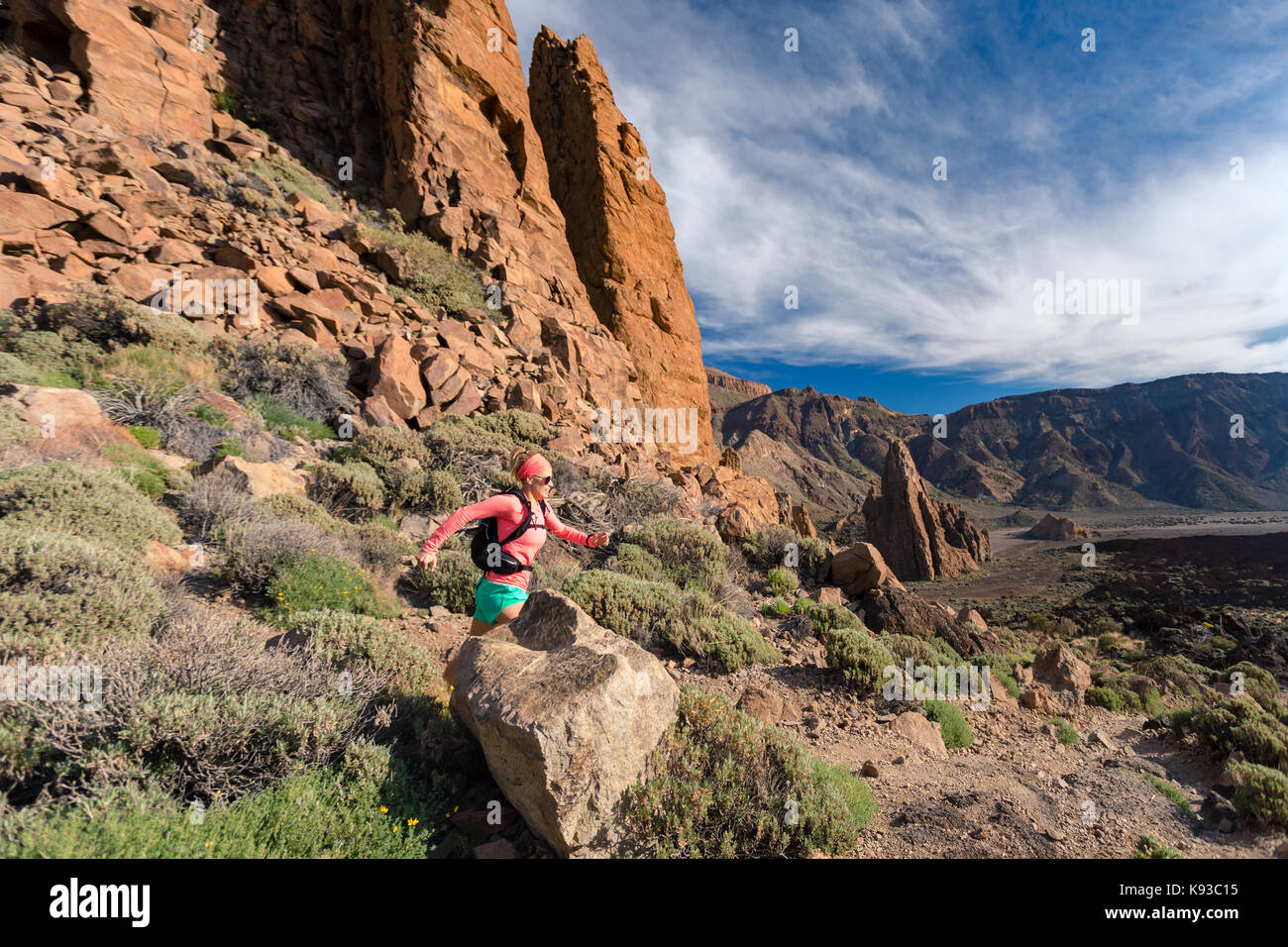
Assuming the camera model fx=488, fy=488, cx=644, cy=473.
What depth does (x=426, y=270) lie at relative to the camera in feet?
44.1

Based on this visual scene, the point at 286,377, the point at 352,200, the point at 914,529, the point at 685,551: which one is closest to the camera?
the point at 685,551

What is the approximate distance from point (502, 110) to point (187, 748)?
22.2m

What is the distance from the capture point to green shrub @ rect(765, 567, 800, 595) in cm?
775

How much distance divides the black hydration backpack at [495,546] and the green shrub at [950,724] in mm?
4399

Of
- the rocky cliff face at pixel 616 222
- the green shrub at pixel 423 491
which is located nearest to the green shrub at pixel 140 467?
the green shrub at pixel 423 491

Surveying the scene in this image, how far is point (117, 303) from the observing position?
23.9 feet

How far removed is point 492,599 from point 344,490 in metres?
4.17

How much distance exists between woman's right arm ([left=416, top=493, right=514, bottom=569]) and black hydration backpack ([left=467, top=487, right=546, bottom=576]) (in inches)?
3.8

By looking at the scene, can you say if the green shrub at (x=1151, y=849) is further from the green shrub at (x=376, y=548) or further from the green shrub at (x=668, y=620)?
the green shrub at (x=376, y=548)

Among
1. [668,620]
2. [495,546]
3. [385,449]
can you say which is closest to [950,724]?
[668,620]

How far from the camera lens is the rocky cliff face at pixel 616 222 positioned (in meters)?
20.3

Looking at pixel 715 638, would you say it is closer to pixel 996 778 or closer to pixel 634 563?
pixel 634 563
